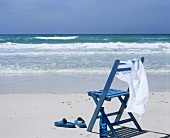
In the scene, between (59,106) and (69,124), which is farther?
(59,106)

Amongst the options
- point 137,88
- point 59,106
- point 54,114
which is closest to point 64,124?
point 54,114

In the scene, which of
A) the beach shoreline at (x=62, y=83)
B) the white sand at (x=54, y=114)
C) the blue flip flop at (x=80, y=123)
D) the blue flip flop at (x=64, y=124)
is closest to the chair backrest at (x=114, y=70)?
the white sand at (x=54, y=114)

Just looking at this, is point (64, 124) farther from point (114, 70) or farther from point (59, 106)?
point (59, 106)

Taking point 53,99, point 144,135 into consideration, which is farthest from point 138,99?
point 53,99

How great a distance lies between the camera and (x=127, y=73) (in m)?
5.15

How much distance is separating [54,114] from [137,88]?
231cm

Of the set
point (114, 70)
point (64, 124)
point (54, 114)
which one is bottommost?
point (54, 114)

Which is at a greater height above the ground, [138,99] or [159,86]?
[138,99]

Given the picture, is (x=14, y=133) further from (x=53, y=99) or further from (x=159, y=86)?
(x=159, y=86)

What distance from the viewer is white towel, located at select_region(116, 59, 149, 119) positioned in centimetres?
495

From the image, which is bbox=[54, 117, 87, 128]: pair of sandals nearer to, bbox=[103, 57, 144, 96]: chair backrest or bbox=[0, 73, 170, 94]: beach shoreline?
bbox=[103, 57, 144, 96]: chair backrest

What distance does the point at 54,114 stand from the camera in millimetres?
6754

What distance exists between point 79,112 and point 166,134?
6.86ft

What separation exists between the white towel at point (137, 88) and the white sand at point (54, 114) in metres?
0.60
